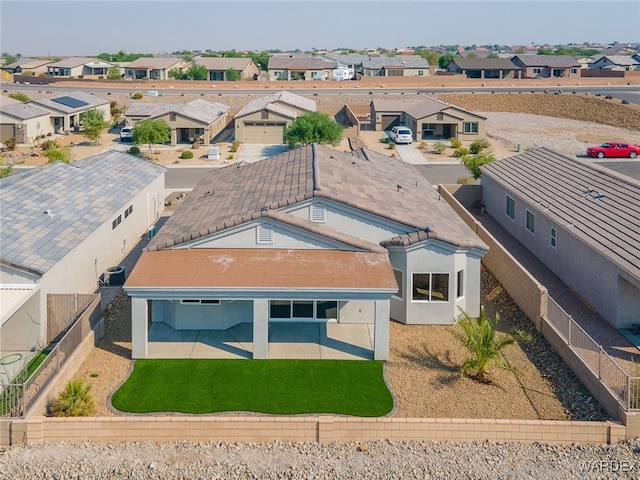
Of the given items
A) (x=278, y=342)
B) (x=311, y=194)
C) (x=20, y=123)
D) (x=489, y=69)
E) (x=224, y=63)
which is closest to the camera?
(x=278, y=342)

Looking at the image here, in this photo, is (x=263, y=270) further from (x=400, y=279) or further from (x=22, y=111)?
(x=22, y=111)

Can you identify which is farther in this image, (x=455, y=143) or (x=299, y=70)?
(x=299, y=70)

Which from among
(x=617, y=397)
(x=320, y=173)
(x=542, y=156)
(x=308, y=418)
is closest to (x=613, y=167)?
(x=542, y=156)

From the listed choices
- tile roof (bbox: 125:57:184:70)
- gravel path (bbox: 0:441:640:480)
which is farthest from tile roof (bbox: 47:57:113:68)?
gravel path (bbox: 0:441:640:480)

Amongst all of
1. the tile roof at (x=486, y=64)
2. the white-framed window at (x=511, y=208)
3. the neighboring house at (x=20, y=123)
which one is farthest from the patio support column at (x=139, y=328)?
the tile roof at (x=486, y=64)

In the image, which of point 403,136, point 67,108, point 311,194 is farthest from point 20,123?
point 311,194

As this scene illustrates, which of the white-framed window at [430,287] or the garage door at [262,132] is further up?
the garage door at [262,132]

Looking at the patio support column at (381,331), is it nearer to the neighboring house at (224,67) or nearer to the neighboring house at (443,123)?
the neighboring house at (443,123)
